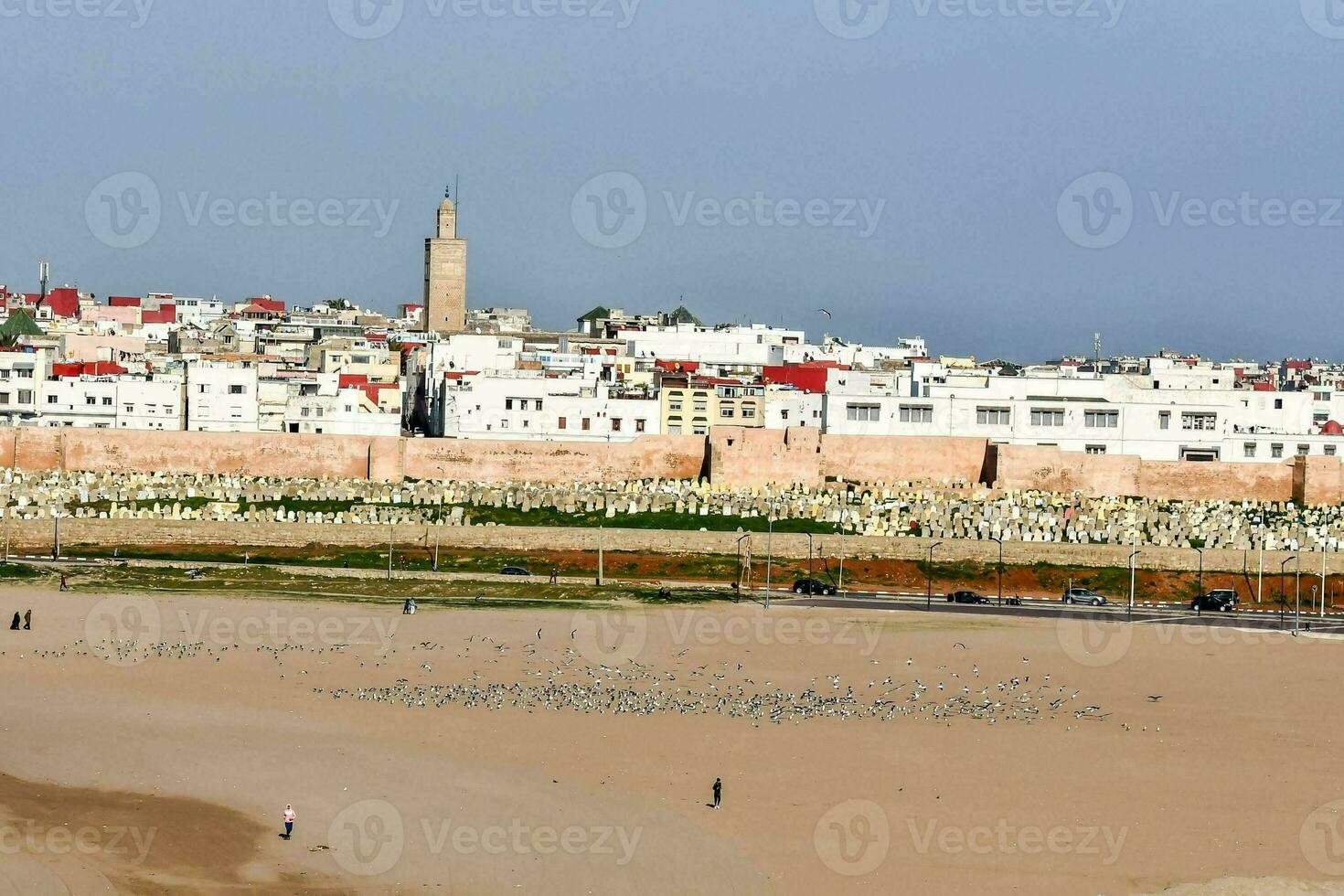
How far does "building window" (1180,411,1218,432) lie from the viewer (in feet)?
188

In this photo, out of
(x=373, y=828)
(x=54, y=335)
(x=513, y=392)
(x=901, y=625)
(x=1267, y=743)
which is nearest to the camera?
(x=373, y=828)

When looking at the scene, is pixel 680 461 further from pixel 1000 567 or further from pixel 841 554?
pixel 1000 567

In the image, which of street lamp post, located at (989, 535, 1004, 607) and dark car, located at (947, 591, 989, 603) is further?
street lamp post, located at (989, 535, 1004, 607)

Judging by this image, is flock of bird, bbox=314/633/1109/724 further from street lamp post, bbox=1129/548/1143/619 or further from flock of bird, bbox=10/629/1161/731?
street lamp post, bbox=1129/548/1143/619

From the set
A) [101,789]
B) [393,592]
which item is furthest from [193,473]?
[101,789]

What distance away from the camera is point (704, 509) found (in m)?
49.5

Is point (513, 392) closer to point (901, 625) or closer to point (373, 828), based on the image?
point (901, 625)

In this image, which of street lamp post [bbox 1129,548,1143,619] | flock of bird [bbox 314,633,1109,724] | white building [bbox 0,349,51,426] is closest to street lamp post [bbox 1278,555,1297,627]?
street lamp post [bbox 1129,548,1143,619]

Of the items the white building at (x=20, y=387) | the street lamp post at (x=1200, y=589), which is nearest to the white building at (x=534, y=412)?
the white building at (x=20, y=387)

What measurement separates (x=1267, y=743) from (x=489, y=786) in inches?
428

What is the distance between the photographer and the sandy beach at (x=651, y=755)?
20.9 m

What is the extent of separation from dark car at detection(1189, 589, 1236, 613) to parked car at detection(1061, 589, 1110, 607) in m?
1.83

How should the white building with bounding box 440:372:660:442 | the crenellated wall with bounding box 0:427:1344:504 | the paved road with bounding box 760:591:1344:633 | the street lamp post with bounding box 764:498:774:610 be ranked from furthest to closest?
1. the white building with bounding box 440:372:660:442
2. the crenellated wall with bounding box 0:427:1344:504
3. the street lamp post with bounding box 764:498:774:610
4. the paved road with bounding box 760:591:1344:633

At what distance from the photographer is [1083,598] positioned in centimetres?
4128
